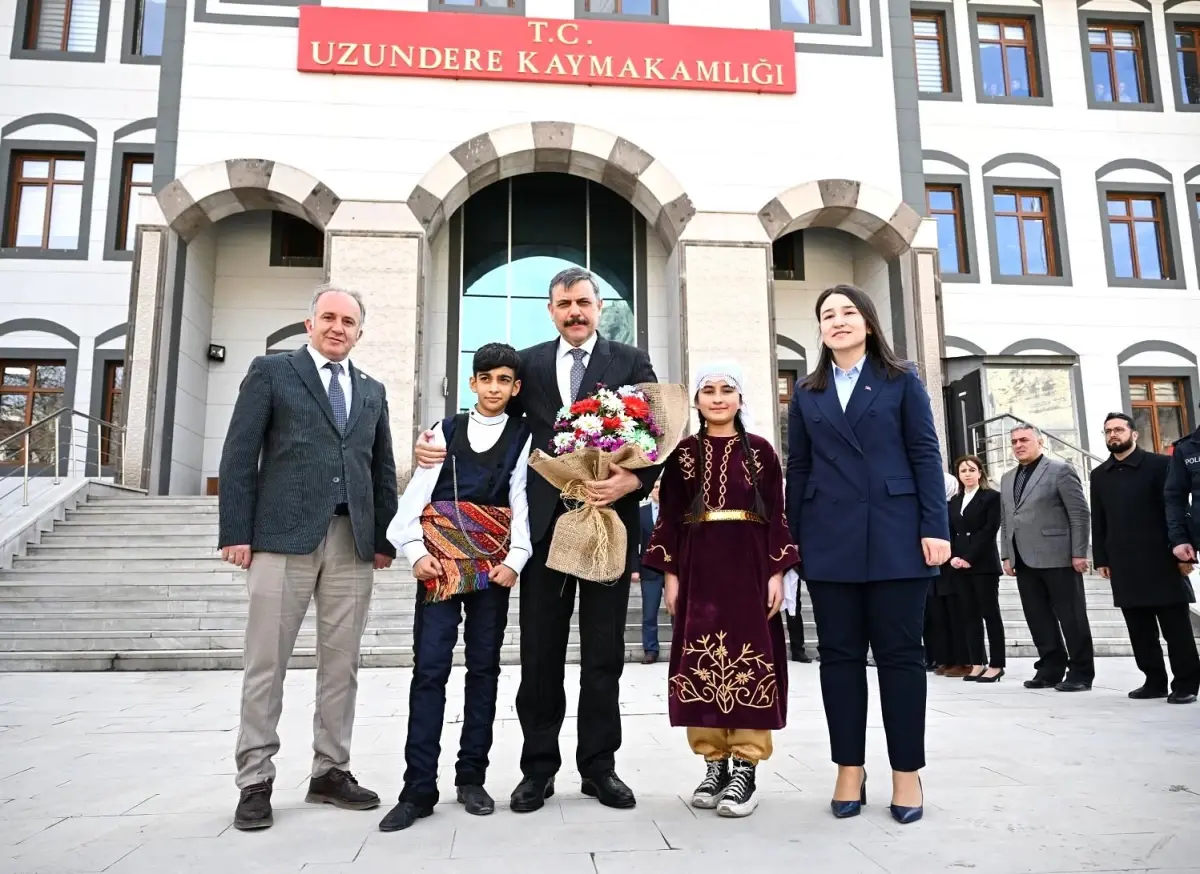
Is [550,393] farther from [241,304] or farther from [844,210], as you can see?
[241,304]

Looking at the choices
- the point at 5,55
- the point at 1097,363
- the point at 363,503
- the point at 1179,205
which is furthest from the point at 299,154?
the point at 1179,205

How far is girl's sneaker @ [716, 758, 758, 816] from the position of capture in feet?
10.4

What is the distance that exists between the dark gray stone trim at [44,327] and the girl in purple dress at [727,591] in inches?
578

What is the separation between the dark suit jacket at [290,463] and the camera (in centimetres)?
345

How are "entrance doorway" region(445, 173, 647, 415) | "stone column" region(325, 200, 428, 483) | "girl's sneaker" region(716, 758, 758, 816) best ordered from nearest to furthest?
"girl's sneaker" region(716, 758, 758, 816)
"stone column" region(325, 200, 428, 483)
"entrance doorway" region(445, 173, 647, 415)

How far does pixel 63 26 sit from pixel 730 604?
17.7 meters

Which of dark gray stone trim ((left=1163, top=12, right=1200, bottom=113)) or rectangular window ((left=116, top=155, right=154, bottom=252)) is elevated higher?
dark gray stone trim ((left=1163, top=12, right=1200, bottom=113))

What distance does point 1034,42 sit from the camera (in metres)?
17.2

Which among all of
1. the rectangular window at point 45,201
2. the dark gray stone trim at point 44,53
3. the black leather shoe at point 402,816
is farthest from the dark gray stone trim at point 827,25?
the black leather shoe at point 402,816

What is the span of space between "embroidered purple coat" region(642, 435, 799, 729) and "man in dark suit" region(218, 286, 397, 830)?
4.22 ft

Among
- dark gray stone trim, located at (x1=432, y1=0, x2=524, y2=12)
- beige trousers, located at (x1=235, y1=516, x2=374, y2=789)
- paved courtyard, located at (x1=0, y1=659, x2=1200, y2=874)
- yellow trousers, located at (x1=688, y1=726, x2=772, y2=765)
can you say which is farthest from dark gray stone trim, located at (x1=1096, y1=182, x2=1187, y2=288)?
beige trousers, located at (x1=235, y1=516, x2=374, y2=789)

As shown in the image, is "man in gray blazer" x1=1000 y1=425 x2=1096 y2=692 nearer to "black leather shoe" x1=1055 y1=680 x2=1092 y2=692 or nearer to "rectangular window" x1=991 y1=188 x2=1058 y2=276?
"black leather shoe" x1=1055 y1=680 x2=1092 y2=692

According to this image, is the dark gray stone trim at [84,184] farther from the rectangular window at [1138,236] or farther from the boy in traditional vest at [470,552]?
the rectangular window at [1138,236]

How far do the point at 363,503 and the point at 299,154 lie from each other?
416 inches
